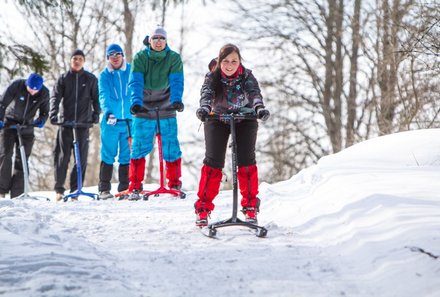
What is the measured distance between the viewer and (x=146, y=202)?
635 centimetres

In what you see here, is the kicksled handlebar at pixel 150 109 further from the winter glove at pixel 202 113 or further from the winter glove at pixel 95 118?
the winter glove at pixel 202 113

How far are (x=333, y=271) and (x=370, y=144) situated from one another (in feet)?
14.5

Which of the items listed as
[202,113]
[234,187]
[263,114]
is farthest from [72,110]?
[263,114]

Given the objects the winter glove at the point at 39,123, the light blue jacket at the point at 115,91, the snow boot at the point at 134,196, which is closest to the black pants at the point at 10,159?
the winter glove at the point at 39,123

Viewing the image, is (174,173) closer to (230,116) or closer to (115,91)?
(115,91)

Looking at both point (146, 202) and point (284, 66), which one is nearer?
point (146, 202)

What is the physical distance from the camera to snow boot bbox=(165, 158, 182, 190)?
6.94 metres

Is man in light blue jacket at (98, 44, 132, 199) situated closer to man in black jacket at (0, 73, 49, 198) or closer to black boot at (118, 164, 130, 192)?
black boot at (118, 164, 130, 192)

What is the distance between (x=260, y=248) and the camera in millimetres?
3641

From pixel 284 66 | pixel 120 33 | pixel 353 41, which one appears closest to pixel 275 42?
pixel 284 66

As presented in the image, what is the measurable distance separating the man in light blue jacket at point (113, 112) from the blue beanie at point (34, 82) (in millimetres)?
1150

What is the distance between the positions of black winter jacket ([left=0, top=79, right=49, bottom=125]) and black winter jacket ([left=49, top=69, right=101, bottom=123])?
55 cm

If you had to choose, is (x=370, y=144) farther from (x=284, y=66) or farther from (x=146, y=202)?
(x=284, y=66)

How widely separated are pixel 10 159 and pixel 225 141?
4.93 meters
